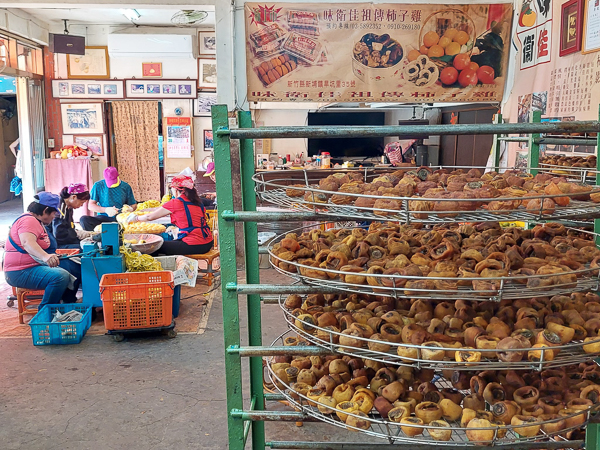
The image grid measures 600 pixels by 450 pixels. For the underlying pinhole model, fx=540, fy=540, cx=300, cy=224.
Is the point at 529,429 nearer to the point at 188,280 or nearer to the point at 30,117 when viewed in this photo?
the point at 188,280

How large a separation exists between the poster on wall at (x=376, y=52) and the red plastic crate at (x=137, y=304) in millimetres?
2268

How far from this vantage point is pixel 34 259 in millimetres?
5520

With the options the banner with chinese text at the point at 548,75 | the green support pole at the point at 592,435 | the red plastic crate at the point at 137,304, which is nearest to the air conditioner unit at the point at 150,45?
the red plastic crate at the point at 137,304

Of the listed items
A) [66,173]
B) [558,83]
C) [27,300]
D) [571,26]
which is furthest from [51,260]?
[66,173]

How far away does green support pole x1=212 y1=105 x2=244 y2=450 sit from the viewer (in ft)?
6.32

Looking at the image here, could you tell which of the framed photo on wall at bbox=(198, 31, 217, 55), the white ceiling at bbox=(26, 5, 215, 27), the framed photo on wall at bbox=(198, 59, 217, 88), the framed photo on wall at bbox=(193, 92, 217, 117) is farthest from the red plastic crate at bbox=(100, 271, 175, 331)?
the framed photo on wall at bbox=(198, 31, 217, 55)

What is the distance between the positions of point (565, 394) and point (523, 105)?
3.70 metres

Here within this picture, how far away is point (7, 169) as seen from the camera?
54.3 feet

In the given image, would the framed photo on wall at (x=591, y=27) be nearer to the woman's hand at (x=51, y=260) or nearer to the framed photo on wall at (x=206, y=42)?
the woman's hand at (x=51, y=260)

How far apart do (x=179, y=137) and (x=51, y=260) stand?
6.29 m

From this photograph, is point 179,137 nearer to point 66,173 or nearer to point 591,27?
point 66,173

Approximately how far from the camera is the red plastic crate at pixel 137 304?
5.09 metres

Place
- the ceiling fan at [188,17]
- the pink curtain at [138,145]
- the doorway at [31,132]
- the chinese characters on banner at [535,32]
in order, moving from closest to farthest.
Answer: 1. the chinese characters on banner at [535,32]
2. the ceiling fan at [188,17]
3. the doorway at [31,132]
4. the pink curtain at [138,145]

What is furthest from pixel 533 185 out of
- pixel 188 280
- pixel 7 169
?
pixel 7 169
